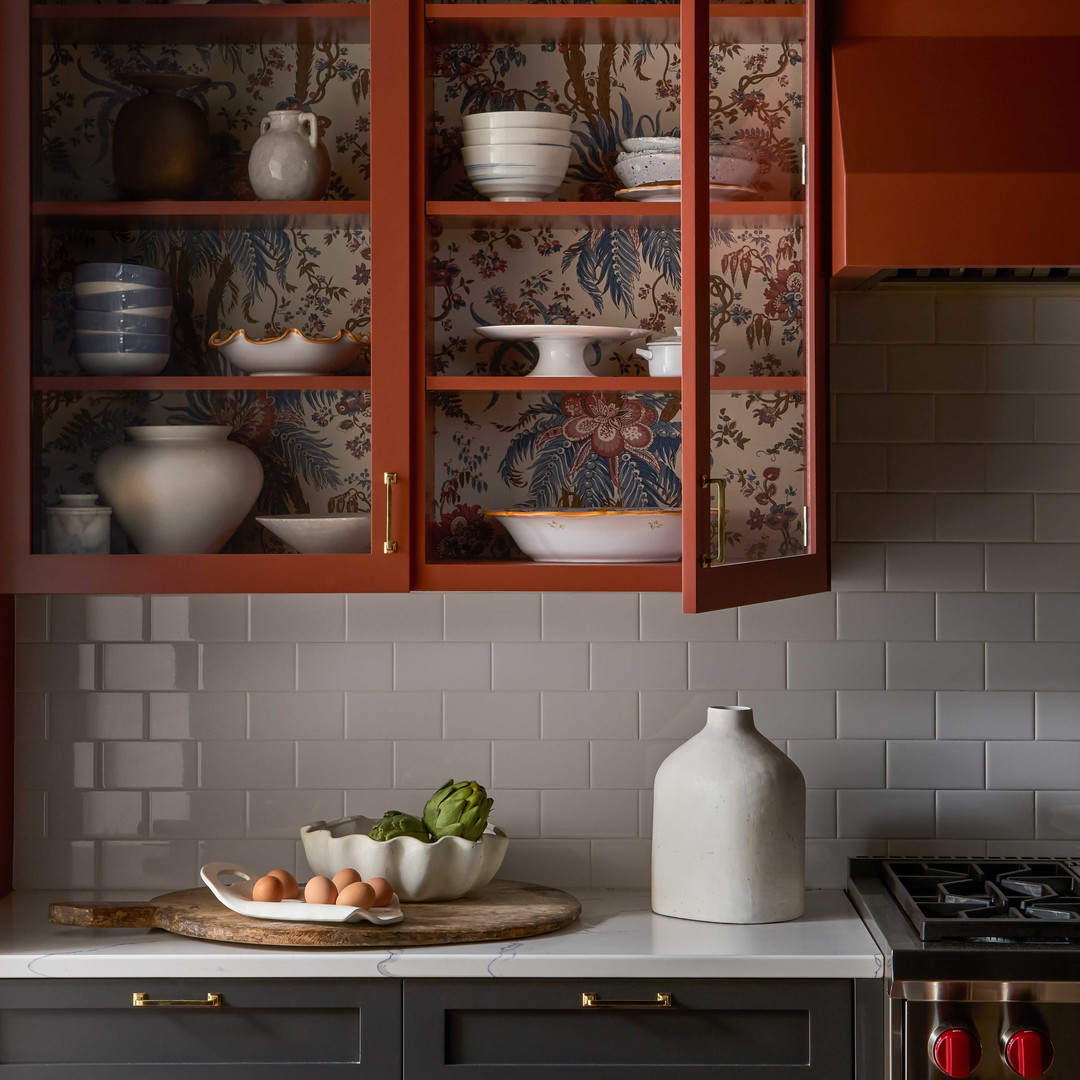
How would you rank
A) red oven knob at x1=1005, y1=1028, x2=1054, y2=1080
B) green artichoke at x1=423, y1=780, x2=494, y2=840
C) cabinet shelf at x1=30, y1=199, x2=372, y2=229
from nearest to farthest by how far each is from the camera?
red oven knob at x1=1005, y1=1028, x2=1054, y2=1080 < cabinet shelf at x1=30, y1=199, x2=372, y2=229 < green artichoke at x1=423, y1=780, x2=494, y2=840

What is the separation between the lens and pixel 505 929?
6.69 feet

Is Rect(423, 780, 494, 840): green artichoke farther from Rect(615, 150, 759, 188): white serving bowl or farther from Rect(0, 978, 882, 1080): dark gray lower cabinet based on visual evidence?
Rect(615, 150, 759, 188): white serving bowl

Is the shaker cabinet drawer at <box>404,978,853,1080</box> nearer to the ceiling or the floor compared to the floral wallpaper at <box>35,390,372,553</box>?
nearer to the floor

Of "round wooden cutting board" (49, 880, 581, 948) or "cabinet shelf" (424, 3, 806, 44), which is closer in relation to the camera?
"round wooden cutting board" (49, 880, 581, 948)

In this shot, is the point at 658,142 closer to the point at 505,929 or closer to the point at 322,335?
the point at 322,335

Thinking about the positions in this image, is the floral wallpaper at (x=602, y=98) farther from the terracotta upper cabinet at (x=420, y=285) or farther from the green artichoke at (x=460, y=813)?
the green artichoke at (x=460, y=813)

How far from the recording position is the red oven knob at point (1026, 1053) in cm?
186

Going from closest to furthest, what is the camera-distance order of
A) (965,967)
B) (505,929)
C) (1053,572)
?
(965,967)
(505,929)
(1053,572)

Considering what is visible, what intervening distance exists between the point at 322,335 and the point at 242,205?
0.26 metres

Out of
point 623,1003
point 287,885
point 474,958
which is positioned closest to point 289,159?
point 287,885

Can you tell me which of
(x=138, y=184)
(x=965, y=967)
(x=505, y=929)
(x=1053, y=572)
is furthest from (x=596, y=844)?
(x=138, y=184)

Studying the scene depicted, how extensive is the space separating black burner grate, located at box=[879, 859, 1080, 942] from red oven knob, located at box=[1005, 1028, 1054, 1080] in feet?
0.46

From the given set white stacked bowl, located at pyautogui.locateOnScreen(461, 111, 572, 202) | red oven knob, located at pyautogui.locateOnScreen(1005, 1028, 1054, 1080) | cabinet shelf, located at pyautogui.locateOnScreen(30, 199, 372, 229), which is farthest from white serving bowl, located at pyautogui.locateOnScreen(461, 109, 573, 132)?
red oven knob, located at pyautogui.locateOnScreen(1005, 1028, 1054, 1080)

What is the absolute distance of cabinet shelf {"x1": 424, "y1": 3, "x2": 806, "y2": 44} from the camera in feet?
6.89
